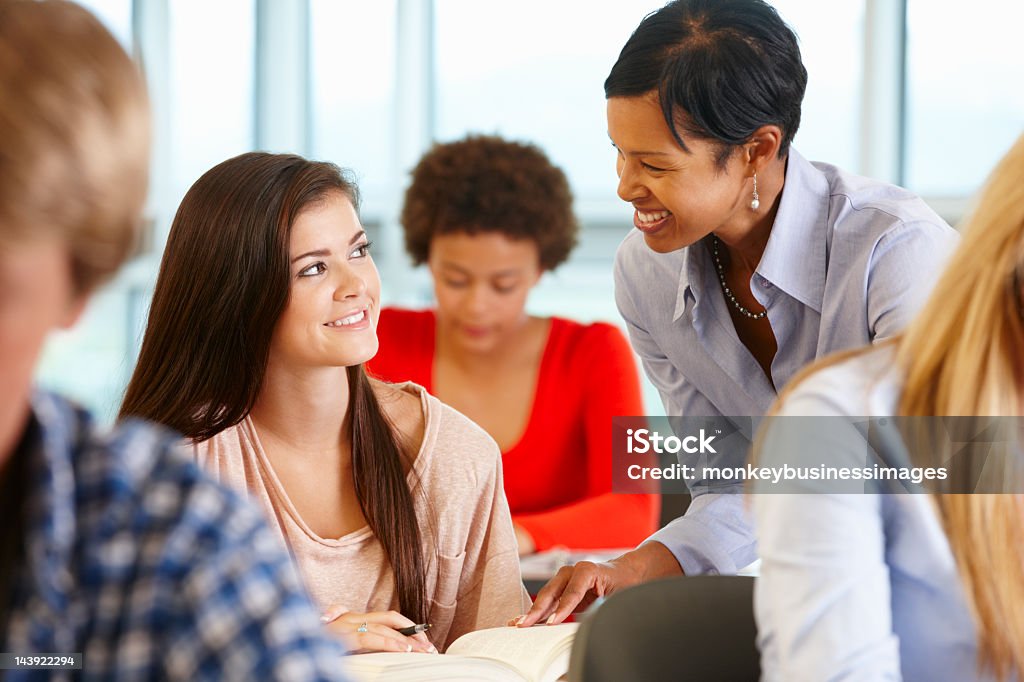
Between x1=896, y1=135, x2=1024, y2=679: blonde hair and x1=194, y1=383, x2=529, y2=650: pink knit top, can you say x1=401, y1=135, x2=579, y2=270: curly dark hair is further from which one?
x1=896, y1=135, x2=1024, y2=679: blonde hair

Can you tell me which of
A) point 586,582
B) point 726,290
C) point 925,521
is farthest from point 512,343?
point 925,521

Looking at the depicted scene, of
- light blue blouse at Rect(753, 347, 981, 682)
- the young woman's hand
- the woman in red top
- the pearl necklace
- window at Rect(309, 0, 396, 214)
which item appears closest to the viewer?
light blue blouse at Rect(753, 347, 981, 682)

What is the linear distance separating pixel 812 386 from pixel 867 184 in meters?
0.79

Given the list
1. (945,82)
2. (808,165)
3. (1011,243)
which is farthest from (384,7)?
(1011,243)

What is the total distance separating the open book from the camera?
A: 1310 millimetres

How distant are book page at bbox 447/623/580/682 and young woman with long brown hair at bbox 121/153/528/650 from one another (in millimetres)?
261

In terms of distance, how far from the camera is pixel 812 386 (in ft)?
3.72

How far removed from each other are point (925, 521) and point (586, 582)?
0.61m

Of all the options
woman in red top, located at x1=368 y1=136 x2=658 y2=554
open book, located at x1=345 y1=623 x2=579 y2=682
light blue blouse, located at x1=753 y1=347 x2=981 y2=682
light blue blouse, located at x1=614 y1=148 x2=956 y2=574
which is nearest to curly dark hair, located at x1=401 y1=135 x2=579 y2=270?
woman in red top, located at x1=368 y1=136 x2=658 y2=554

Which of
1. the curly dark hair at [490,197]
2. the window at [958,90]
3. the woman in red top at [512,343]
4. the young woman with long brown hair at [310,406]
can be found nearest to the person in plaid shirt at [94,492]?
the young woman with long brown hair at [310,406]

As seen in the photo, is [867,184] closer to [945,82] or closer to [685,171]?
[685,171]

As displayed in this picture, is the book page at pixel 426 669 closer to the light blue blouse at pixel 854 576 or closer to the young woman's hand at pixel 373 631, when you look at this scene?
the young woman's hand at pixel 373 631

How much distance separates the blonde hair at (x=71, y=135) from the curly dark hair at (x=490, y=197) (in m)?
2.16

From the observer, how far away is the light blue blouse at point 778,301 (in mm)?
1654
